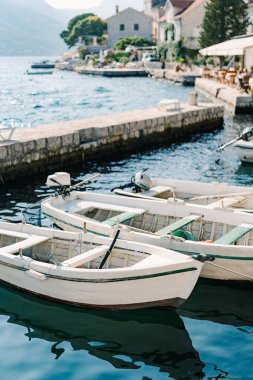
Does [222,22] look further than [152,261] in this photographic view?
Yes

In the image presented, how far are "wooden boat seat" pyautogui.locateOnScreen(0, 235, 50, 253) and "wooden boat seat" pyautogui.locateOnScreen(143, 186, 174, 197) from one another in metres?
3.11

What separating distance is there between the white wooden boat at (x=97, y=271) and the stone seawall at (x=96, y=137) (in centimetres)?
686

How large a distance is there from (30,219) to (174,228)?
154 inches

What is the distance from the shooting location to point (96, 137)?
18.6 metres

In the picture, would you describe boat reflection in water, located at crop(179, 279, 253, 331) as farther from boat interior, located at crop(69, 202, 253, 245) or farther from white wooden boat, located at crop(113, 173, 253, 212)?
white wooden boat, located at crop(113, 173, 253, 212)

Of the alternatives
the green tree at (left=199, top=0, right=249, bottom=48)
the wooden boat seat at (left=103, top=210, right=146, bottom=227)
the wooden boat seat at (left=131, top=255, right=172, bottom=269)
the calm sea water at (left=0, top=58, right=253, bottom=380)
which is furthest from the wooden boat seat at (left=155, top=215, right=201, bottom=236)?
the green tree at (left=199, top=0, right=249, bottom=48)

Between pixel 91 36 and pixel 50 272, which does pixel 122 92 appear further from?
pixel 91 36

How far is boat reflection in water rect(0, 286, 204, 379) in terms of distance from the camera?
22.8 ft

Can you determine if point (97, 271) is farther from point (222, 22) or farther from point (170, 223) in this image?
point (222, 22)

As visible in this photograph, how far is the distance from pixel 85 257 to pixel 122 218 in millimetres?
1943

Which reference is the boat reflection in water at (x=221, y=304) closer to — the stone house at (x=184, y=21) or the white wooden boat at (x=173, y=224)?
the white wooden boat at (x=173, y=224)

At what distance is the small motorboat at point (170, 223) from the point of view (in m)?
A: 8.76

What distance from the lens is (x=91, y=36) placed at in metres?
114

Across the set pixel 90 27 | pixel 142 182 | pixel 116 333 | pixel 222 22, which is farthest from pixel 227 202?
pixel 90 27
